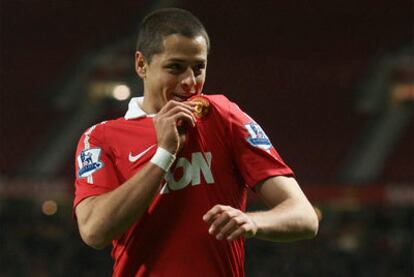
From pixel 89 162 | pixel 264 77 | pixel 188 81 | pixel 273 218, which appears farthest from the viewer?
pixel 264 77

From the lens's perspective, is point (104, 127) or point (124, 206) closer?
point (124, 206)

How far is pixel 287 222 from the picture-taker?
2014 mm

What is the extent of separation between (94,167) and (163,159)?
27 centimetres

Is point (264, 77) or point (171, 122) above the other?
point (171, 122)

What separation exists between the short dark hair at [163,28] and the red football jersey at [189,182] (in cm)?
18

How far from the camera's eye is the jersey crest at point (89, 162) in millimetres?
2236

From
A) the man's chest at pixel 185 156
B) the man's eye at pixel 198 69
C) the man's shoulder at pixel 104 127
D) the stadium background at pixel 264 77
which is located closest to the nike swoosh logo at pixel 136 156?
the man's chest at pixel 185 156

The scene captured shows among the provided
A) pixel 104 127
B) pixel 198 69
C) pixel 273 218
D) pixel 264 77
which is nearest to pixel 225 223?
pixel 273 218

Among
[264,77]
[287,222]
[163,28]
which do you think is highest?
[163,28]

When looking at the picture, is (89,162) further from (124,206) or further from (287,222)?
(287,222)

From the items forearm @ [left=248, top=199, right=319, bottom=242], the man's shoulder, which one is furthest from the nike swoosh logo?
forearm @ [left=248, top=199, right=319, bottom=242]

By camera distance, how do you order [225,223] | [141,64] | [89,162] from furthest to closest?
[141,64]
[89,162]
[225,223]

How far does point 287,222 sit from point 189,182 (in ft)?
0.95

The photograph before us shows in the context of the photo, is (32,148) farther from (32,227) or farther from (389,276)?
(389,276)
